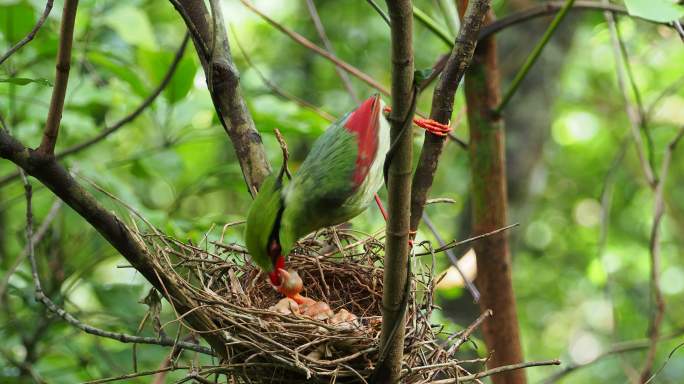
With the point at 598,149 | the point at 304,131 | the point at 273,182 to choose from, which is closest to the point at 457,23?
the point at 304,131

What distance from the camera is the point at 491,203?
377 centimetres

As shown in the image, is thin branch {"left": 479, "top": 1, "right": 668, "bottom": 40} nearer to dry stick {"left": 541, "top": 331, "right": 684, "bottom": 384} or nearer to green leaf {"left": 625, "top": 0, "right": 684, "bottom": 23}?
green leaf {"left": 625, "top": 0, "right": 684, "bottom": 23}

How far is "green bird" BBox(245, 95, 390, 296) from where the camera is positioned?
3041 mm

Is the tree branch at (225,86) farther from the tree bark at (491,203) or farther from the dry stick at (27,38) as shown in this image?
the tree bark at (491,203)

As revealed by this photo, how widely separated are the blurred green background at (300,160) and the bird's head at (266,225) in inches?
16.3

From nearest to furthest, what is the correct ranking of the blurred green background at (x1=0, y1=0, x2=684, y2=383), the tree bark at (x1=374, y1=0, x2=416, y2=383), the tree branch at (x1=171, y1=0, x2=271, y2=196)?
the tree bark at (x1=374, y1=0, x2=416, y2=383)
the tree branch at (x1=171, y1=0, x2=271, y2=196)
the blurred green background at (x1=0, y1=0, x2=684, y2=383)

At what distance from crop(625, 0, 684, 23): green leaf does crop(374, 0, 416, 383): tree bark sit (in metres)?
1.19

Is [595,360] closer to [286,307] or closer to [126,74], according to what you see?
[286,307]

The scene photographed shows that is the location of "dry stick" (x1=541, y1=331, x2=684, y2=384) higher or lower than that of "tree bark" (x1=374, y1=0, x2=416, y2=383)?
higher

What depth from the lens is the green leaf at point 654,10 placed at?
2.57m

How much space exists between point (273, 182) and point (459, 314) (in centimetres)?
453

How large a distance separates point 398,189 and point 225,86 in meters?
1.28

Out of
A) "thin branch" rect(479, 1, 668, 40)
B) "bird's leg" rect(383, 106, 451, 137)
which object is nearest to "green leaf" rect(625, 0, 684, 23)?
"bird's leg" rect(383, 106, 451, 137)

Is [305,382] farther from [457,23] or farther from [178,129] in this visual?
[178,129]
